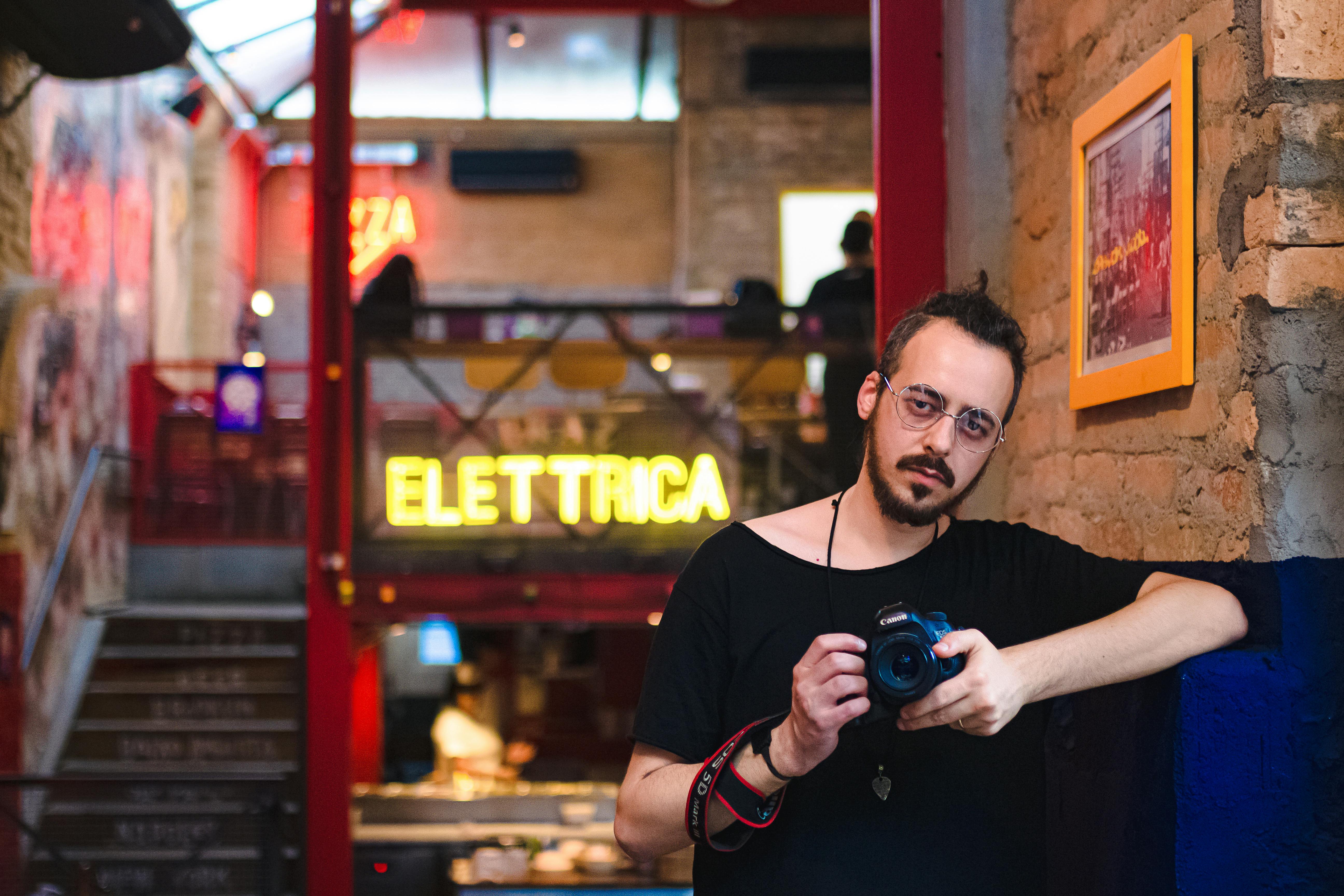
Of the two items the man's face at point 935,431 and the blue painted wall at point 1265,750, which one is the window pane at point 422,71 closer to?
the man's face at point 935,431

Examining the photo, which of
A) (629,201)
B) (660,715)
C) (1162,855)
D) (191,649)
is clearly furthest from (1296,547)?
(629,201)

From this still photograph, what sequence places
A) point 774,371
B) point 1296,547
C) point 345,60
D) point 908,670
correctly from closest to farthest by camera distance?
1. point 908,670
2. point 1296,547
3. point 345,60
4. point 774,371

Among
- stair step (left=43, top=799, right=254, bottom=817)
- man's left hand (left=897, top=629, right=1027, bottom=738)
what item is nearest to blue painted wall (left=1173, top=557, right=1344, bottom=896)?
man's left hand (left=897, top=629, right=1027, bottom=738)

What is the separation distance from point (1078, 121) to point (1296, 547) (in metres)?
0.94

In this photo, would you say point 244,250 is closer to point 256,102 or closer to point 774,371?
point 256,102

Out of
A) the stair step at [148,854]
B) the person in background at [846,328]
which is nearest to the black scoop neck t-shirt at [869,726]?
the person in background at [846,328]

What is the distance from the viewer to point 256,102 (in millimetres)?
11852

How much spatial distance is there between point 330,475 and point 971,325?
424 centimetres

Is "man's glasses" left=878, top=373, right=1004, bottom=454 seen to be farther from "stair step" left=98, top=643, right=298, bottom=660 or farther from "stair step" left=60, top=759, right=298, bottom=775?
"stair step" left=98, top=643, right=298, bottom=660

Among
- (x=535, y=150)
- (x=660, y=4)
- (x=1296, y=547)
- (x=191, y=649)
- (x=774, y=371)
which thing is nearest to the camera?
(x=1296, y=547)

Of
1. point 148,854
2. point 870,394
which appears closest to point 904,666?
point 870,394

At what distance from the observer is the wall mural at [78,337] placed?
623cm

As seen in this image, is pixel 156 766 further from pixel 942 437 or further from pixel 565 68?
pixel 565 68

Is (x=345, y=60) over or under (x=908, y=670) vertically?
over
